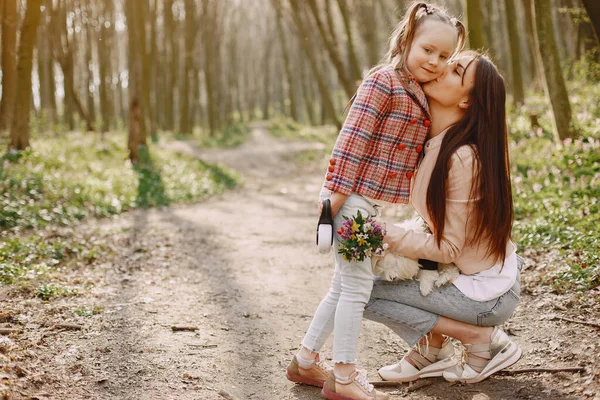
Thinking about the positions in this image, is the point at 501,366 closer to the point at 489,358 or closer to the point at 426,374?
the point at 489,358

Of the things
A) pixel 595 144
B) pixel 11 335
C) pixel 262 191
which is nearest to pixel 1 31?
pixel 262 191

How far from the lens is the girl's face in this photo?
3025 mm

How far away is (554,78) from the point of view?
8.69 m

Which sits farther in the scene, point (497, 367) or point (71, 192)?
point (71, 192)

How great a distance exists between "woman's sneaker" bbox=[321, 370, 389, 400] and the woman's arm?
0.75 m

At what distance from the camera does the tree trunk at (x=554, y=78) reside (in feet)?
28.2

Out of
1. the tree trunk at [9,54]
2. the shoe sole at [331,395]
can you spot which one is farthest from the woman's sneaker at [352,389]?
the tree trunk at [9,54]

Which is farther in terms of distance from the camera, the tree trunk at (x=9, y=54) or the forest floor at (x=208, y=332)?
the tree trunk at (x=9, y=54)

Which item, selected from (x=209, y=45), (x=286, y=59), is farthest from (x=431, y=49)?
(x=286, y=59)

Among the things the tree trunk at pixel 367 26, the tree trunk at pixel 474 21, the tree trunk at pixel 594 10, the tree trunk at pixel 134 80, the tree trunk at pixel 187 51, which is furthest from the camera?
the tree trunk at pixel 367 26

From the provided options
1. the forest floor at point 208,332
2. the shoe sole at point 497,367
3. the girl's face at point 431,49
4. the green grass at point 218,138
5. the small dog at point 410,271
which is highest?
the girl's face at point 431,49

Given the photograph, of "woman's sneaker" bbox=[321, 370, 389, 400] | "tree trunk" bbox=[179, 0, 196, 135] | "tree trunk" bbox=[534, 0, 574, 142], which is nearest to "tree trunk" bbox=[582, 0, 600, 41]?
"tree trunk" bbox=[534, 0, 574, 142]

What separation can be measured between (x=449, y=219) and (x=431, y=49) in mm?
927

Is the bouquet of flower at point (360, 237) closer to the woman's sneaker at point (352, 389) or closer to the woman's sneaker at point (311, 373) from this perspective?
the woman's sneaker at point (352, 389)
